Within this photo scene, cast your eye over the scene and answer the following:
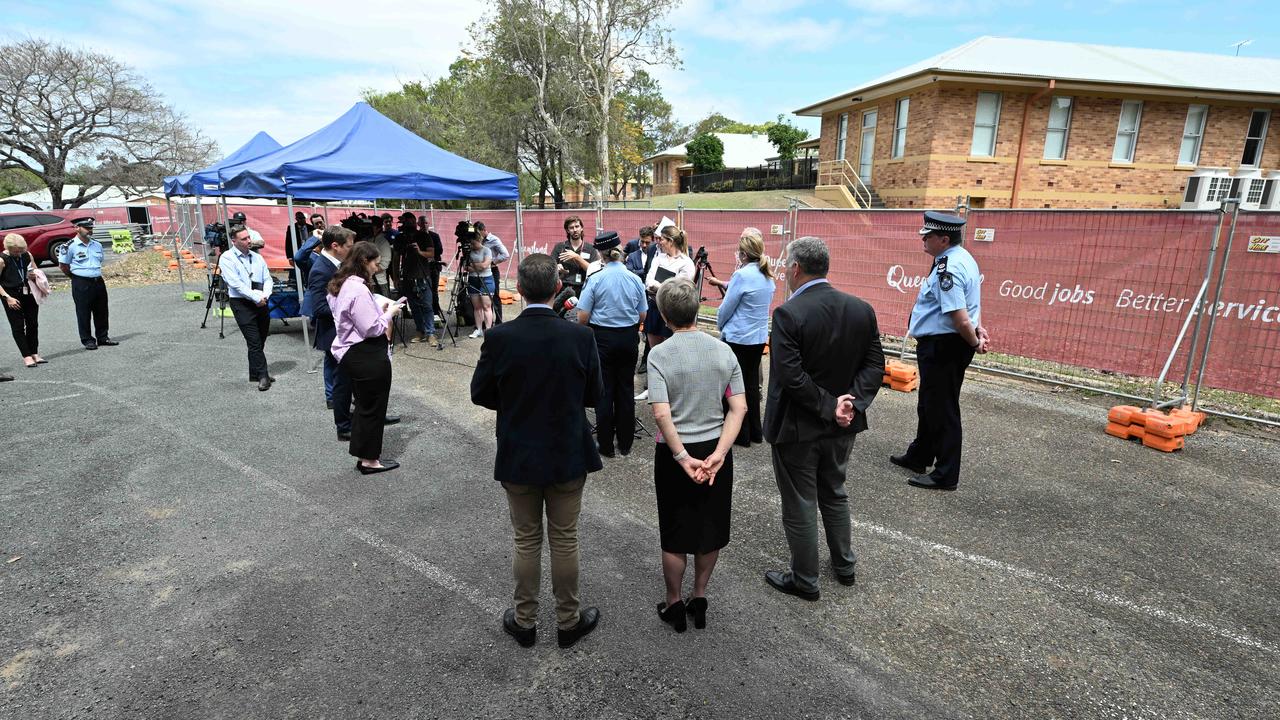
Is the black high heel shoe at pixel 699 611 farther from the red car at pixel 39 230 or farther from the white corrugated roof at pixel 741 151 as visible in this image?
the white corrugated roof at pixel 741 151

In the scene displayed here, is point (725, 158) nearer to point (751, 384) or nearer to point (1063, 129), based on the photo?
point (1063, 129)

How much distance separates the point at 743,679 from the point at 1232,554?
324cm

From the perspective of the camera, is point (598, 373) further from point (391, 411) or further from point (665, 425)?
Answer: point (391, 411)

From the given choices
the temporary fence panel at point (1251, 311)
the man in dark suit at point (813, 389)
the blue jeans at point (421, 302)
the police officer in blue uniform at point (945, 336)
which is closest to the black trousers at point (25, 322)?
the blue jeans at point (421, 302)

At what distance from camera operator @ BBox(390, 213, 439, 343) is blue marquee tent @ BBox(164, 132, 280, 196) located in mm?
2800

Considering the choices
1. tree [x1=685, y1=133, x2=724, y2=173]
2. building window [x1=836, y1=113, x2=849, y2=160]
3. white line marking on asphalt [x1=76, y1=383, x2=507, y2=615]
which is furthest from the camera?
tree [x1=685, y1=133, x2=724, y2=173]

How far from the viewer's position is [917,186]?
795 inches

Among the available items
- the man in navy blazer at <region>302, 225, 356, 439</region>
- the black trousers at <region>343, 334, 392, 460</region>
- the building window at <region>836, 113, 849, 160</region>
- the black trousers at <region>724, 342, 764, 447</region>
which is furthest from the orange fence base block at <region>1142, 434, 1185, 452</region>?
the building window at <region>836, 113, 849, 160</region>

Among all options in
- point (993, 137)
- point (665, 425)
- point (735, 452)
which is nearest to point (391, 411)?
point (735, 452)

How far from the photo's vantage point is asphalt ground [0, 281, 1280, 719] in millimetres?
2707

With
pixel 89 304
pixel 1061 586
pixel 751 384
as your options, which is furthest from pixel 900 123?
pixel 89 304

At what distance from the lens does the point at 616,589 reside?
3.44 m

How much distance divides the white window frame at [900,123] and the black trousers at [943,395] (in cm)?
1909

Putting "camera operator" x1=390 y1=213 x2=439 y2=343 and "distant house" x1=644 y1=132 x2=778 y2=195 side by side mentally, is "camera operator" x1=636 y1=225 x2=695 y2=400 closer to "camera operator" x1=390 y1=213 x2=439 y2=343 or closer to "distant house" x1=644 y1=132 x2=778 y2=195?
"camera operator" x1=390 y1=213 x2=439 y2=343
